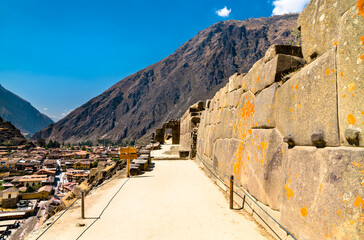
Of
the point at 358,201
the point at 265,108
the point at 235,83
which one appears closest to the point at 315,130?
the point at 358,201

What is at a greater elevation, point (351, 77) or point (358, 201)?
point (351, 77)

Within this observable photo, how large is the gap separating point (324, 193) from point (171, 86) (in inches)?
5329

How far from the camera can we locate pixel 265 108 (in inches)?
127

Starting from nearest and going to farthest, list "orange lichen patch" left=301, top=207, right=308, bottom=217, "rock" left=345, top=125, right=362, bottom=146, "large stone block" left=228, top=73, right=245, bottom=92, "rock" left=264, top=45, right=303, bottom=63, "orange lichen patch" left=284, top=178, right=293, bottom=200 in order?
"rock" left=345, top=125, right=362, bottom=146
"orange lichen patch" left=301, top=207, right=308, bottom=217
"orange lichen patch" left=284, top=178, right=293, bottom=200
"rock" left=264, top=45, right=303, bottom=63
"large stone block" left=228, top=73, right=245, bottom=92

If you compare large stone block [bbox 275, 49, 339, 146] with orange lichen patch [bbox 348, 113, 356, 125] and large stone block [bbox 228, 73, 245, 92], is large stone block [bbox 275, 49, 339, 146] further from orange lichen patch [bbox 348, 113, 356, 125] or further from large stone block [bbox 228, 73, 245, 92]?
large stone block [bbox 228, 73, 245, 92]

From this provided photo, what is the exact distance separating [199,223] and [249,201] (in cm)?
87

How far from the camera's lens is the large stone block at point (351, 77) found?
5.24ft

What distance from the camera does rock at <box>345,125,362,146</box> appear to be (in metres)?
1.58

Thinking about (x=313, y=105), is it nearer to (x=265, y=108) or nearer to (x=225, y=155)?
(x=265, y=108)

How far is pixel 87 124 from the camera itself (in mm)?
152750

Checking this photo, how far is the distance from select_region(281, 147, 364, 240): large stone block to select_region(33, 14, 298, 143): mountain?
103 m

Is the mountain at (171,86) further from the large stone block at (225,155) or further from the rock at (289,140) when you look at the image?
the rock at (289,140)

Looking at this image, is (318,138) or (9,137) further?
(9,137)

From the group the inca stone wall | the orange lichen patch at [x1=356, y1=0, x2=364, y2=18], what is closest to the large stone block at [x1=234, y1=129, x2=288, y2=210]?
the inca stone wall
